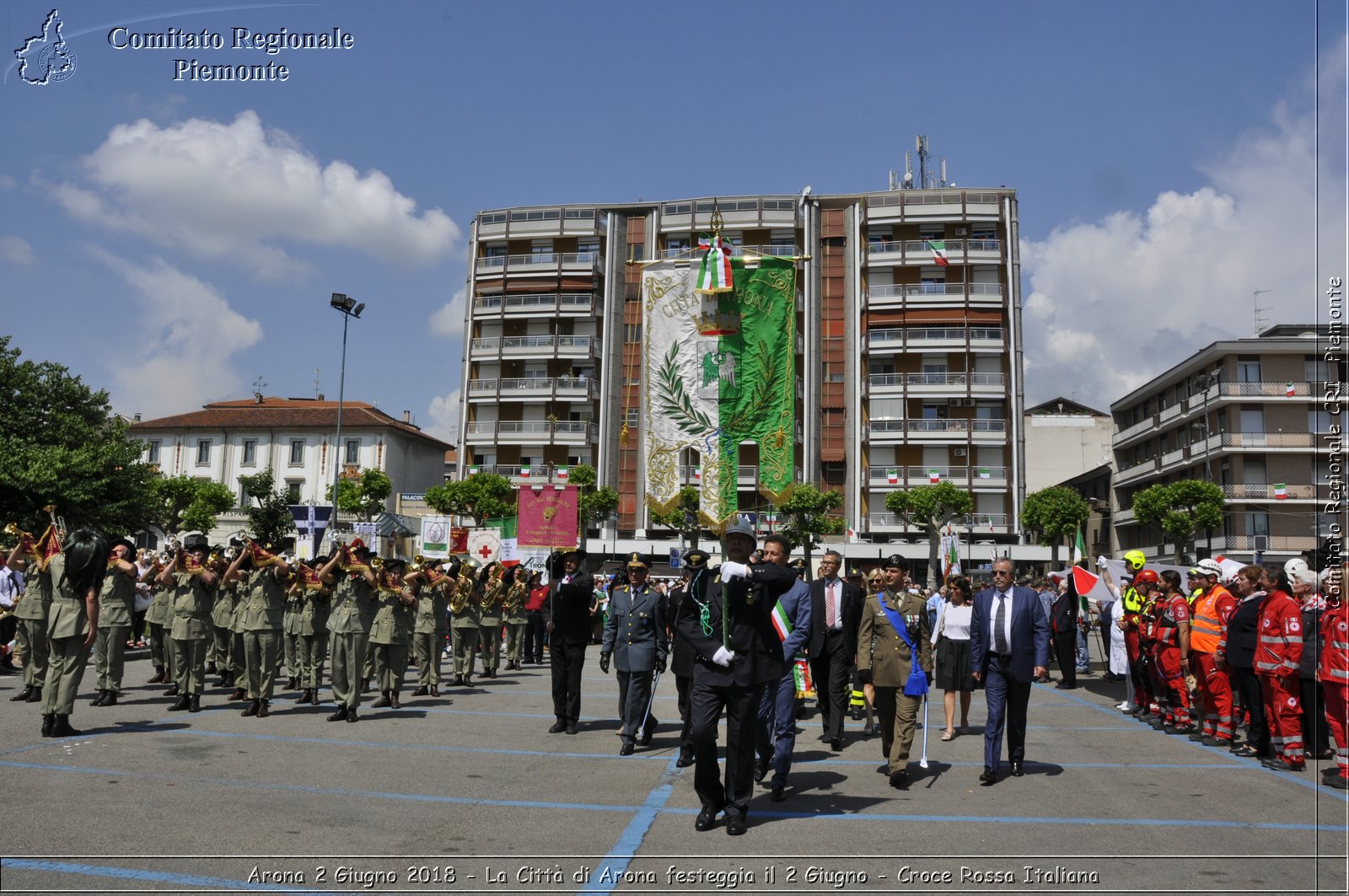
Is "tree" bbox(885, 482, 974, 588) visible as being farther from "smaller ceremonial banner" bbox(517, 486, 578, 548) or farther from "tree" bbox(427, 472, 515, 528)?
"smaller ceremonial banner" bbox(517, 486, 578, 548)

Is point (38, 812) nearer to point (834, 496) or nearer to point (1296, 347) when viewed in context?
point (834, 496)

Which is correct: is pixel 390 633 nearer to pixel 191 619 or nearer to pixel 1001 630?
pixel 191 619

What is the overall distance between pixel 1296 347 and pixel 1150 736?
48198 mm

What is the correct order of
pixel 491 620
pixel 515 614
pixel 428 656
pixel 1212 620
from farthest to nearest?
pixel 515 614
pixel 491 620
pixel 428 656
pixel 1212 620

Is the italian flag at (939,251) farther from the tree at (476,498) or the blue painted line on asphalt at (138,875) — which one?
the blue painted line on asphalt at (138,875)

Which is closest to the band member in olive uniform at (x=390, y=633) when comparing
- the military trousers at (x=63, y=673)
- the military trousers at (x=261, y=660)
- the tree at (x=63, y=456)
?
the military trousers at (x=261, y=660)

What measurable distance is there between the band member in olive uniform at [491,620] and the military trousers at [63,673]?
8.77 meters

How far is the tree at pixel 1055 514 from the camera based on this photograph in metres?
50.6

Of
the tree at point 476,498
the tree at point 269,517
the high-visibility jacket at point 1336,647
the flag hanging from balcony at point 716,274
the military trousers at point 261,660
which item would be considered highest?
the flag hanging from balcony at point 716,274

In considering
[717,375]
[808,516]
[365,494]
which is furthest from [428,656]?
[365,494]

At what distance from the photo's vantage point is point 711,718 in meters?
7.02

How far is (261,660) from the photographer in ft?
38.1

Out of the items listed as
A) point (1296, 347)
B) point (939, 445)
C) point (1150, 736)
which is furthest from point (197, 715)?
point (1296, 347)

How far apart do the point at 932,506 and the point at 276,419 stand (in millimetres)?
45143
